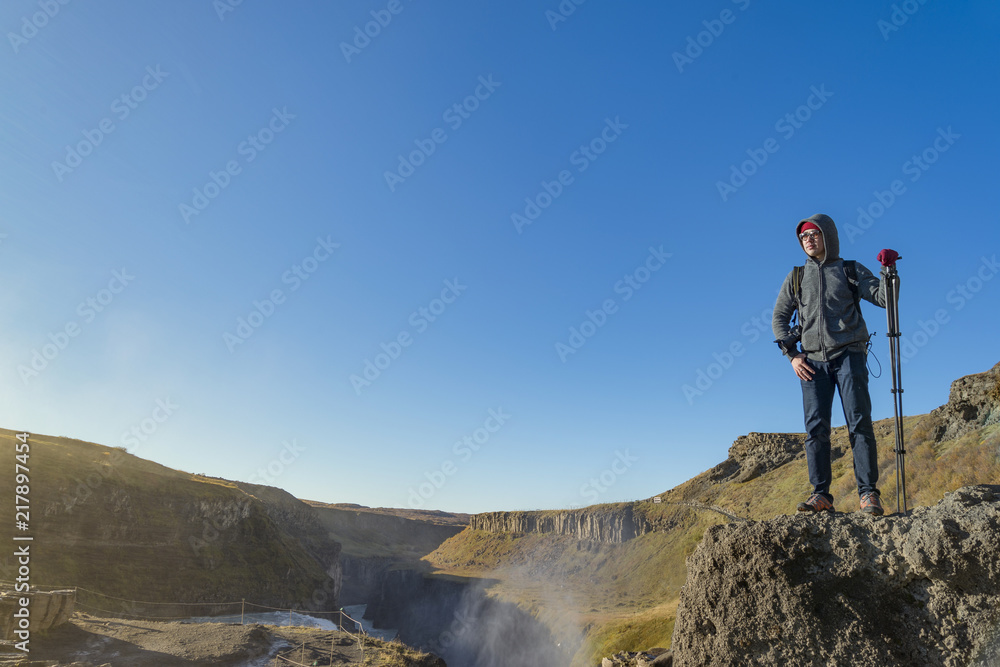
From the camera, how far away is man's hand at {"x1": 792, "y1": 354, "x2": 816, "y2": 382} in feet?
15.3

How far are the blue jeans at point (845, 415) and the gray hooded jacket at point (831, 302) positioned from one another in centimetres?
11

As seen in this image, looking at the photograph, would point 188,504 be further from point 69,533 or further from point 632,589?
point 632,589

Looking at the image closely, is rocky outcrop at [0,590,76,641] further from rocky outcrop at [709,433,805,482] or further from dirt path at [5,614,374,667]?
rocky outcrop at [709,433,805,482]

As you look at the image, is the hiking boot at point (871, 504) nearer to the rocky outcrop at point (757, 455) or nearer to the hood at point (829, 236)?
the hood at point (829, 236)

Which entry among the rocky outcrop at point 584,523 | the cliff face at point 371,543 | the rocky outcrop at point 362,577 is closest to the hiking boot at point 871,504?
the rocky outcrop at point 584,523

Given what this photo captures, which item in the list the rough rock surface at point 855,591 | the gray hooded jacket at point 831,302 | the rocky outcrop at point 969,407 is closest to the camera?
the rough rock surface at point 855,591

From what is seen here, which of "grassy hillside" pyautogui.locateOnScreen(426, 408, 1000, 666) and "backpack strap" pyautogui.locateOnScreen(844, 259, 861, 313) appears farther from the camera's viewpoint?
"grassy hillside" pyautogui.locateOnScreen(426, 408, 1000, 666)

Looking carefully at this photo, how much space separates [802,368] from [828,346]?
0.31m

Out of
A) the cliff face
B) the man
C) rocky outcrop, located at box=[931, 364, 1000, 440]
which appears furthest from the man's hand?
the cliff face

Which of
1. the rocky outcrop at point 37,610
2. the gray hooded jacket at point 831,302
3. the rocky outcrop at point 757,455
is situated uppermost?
the rocky outcrop at point 757,455

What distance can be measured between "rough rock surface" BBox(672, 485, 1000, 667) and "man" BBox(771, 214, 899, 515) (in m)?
0.70

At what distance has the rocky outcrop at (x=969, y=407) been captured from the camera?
16.9 metres

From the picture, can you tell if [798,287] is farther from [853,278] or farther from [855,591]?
[855,591]

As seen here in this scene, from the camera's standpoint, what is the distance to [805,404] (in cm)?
478
